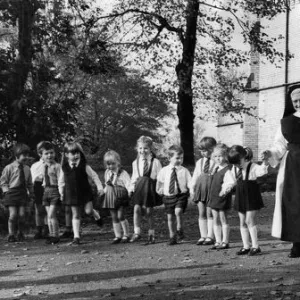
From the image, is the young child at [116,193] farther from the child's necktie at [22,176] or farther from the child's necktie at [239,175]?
the child's necktie at [239,175]

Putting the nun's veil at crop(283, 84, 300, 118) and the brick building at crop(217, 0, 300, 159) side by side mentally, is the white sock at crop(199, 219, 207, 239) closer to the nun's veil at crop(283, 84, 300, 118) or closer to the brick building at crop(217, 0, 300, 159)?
the nun's veil at crop(283, 84, 300, 118)

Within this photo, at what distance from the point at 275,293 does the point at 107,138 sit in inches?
1885

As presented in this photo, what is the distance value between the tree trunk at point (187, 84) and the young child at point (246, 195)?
63.7ft

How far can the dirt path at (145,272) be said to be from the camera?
25.3ft

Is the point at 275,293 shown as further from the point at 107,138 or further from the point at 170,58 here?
the point at 107,138

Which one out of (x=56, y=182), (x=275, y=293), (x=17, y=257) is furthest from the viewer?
(x=56, y=182)

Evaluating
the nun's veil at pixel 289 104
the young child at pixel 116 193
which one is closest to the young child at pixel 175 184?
the young child at pixel 116 193

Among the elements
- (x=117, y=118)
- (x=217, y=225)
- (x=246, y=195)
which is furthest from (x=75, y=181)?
(x=117, y=118)

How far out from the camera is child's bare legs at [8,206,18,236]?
14008mm

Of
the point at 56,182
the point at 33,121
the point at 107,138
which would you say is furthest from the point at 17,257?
the point at 107,138

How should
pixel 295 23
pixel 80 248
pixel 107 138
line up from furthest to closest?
pixel 107 138 → pixel 295 23 → pixel 80 248

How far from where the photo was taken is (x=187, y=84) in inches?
1202

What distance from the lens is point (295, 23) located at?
3950 centimetres

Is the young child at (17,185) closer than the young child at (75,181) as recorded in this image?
No
